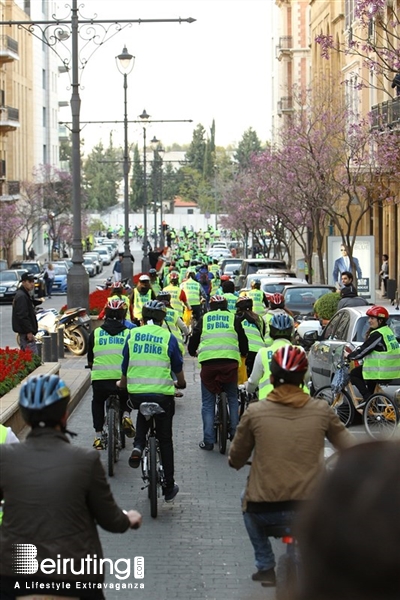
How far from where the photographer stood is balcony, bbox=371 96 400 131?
30656 millimetres

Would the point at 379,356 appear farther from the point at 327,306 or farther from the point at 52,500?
the point at 327,306

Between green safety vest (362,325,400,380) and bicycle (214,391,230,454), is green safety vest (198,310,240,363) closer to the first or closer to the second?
bicycle (214,391,230,454)

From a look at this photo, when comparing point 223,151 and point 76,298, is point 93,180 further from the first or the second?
point 76,298

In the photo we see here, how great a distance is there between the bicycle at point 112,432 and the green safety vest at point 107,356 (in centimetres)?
25

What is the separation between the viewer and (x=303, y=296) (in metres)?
→ 26.8

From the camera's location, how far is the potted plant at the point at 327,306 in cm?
2455

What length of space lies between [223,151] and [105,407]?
7355 inches

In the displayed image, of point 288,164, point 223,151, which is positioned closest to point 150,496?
point 288,164

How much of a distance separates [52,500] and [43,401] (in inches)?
19.3

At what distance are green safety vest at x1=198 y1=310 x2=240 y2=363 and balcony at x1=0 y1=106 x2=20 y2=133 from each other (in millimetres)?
62741

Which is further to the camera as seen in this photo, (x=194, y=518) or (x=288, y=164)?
(x=288, y=164)

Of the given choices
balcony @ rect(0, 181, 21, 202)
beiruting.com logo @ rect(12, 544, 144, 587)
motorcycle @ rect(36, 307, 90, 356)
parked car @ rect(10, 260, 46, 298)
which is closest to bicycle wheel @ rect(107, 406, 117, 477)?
beiruting.com logo @ rect(12, 544, 144, 587)

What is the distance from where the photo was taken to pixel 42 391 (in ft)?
17.0

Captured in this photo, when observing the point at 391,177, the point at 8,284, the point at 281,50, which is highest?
the point at 281,50
